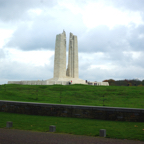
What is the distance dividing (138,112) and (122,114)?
0.71 meters

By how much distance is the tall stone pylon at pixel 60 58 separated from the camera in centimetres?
3606

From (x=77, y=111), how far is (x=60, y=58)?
85.1ft

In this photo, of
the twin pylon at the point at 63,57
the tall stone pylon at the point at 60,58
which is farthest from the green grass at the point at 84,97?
the twin pylon at the point at 63,57

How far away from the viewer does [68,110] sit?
10.8m

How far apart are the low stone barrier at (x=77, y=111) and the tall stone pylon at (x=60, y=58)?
23384mm

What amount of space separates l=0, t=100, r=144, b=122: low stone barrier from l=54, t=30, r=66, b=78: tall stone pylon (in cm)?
2338

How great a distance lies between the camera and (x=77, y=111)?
1059cm

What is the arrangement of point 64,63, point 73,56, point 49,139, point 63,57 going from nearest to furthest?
point 49,139, point 63,57, point 64,63, point 73,56

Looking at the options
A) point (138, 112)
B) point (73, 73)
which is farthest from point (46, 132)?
point (73, 73)

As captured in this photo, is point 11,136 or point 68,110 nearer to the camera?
point 11,136

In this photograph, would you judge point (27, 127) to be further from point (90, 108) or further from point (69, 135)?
point (90, 108)

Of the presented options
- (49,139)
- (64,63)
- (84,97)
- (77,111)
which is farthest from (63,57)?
(49,139)

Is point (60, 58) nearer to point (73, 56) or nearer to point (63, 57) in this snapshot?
point (63, 57)

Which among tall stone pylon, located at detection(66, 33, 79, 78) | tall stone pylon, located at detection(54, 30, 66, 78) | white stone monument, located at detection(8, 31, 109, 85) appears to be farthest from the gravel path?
tall stone pylon, located at detection(66, 33, 79, 78)
